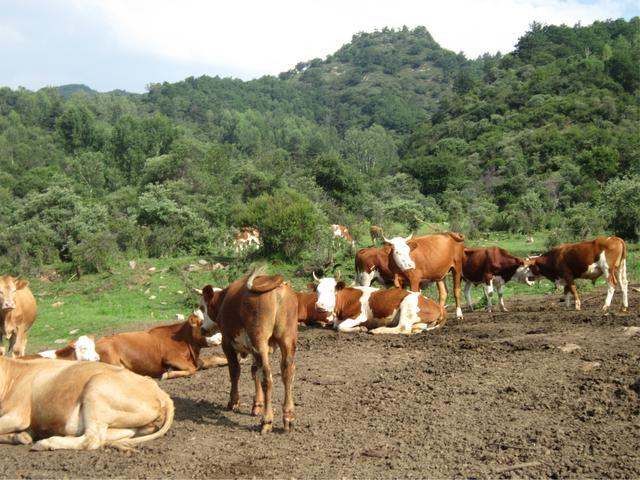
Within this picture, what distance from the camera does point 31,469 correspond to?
5.89 m

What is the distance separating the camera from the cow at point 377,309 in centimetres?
1265

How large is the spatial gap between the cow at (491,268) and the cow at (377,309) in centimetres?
292

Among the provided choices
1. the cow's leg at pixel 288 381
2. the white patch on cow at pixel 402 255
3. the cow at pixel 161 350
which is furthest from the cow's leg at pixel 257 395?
the white patch on cow at pixel 402 255

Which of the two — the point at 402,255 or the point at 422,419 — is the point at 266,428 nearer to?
the point at 422,419

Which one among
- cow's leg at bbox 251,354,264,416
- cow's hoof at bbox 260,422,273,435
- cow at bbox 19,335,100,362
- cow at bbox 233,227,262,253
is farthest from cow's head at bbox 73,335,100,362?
cow at bbox 233,227,262,253

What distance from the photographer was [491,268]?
51.5 feet

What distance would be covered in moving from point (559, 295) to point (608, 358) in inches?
321

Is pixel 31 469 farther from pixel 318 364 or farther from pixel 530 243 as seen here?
pixel 530 243

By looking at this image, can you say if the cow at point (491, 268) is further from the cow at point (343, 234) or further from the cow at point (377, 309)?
the cow at point (343, 234)

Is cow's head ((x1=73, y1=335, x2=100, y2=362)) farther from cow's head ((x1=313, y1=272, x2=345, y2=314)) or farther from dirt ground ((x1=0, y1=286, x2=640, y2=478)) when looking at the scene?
cow's head ((x1=313, y1=272, x2=345, y2=314))

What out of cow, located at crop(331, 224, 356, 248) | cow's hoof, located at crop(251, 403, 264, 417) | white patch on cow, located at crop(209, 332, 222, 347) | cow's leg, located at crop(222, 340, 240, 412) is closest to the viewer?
cow's hoof, located at crop(251, 403, 264, 417)

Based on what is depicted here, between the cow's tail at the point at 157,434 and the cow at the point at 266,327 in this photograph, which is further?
the cow at the point at 266,327

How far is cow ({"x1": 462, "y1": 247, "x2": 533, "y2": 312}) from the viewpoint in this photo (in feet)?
51.5

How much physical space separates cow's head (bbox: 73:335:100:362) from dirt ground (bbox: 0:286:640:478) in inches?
40.4
